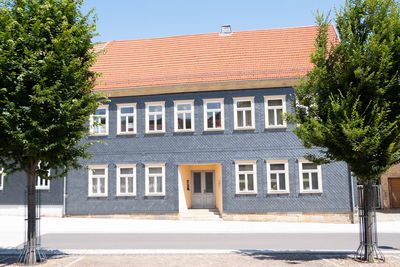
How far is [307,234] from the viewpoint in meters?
16.1

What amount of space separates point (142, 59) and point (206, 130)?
6898mm

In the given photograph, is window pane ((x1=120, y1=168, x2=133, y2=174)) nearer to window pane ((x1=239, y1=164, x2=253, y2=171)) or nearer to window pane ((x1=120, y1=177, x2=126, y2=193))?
window pane ((x1=120, y1=177, x2=126, y2=193))

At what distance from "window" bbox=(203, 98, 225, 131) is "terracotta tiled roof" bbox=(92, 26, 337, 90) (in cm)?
116

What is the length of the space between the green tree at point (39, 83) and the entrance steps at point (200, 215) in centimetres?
1294

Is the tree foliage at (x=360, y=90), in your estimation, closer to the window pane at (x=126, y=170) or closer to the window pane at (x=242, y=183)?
the window pane at (x=242, y=183)

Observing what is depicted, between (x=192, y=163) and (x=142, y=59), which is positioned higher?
(x=142, y=59)

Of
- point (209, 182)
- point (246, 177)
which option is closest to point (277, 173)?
point (246, 177)

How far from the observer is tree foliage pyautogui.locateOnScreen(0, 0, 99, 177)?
374 inches

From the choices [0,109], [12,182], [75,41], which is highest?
[75,41]

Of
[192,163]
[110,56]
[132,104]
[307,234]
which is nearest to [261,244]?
[307,234]

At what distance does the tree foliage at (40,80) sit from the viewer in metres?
9.49

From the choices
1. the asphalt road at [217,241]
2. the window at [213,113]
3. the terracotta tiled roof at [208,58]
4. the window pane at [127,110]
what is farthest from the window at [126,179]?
the asphalt road at [217,241]

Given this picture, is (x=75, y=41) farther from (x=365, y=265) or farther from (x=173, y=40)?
(x=173, y=40)

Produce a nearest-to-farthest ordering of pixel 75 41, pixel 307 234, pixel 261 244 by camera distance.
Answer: pixel 75 41 → pixel 261 244 → pixel 307 234
